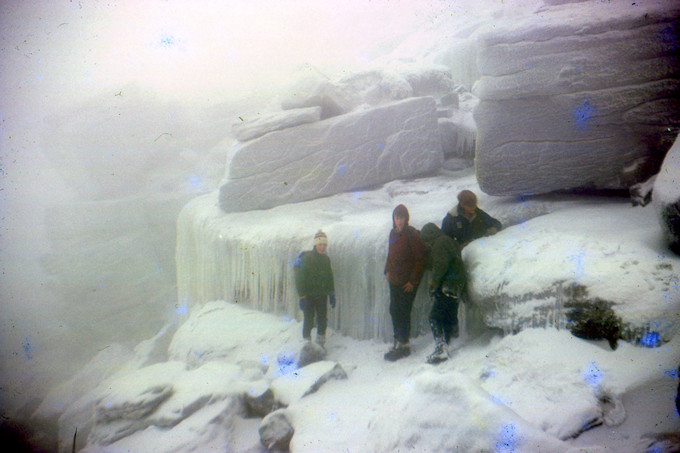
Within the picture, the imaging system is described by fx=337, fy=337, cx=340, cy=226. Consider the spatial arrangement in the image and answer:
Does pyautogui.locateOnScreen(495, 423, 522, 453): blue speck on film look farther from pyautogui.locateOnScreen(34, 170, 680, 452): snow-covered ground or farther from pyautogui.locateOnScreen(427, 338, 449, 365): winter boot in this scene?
pyautogui.locateOnScreen(427, 338, 449, 365): winter boot

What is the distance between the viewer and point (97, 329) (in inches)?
358

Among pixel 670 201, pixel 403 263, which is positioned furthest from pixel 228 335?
pixel 670 201

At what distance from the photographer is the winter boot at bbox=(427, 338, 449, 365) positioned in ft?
8.96

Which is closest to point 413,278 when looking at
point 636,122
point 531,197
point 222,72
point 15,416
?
point 531,197

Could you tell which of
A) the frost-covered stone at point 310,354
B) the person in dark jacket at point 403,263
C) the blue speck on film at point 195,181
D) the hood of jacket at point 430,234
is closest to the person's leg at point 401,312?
the person in dark jacket at point 403,263

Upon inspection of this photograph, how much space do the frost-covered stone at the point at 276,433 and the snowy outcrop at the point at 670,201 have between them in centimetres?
260

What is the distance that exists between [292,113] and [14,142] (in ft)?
40.3

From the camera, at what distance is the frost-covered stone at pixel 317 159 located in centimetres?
483

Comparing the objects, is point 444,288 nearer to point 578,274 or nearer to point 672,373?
point 578,274

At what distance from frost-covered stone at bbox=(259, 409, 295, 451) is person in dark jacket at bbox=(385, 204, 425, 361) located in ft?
4.24

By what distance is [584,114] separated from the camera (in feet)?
9.76

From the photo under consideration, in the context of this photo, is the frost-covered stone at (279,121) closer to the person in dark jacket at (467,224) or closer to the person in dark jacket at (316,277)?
the person in dark jacket at (316,277)

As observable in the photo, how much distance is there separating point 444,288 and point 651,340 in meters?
1.26

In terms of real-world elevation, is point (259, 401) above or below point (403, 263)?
below
